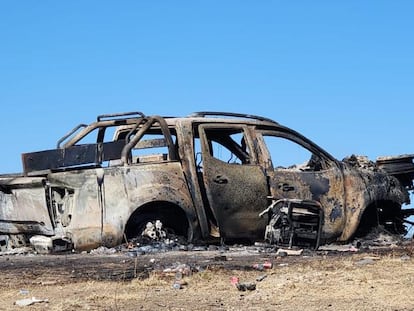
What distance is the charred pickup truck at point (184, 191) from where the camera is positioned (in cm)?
1007

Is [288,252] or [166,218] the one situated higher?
[166,218]

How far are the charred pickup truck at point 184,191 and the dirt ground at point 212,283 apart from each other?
3.62 feet

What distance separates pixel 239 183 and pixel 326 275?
367cm

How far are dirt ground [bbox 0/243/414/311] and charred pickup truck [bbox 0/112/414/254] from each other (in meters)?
1.10

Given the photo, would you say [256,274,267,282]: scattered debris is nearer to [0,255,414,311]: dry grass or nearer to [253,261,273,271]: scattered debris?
[0,255,414,311]: dry grass

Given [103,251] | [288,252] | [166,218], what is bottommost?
[288,252]

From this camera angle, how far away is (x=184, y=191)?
1034 cm

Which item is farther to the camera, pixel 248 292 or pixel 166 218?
pixel 166 218

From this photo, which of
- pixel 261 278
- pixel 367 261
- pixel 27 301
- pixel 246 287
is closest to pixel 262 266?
pixel 261 278

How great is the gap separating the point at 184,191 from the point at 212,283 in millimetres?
3425

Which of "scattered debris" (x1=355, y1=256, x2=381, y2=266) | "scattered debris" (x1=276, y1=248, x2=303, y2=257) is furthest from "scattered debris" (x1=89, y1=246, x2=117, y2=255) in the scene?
"scattered debris" (x1=355, y1=256, x2=381, y2=266)

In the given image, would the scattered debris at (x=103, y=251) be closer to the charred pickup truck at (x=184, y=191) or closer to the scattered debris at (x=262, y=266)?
the charred pickup truck at (x=184, y=191)

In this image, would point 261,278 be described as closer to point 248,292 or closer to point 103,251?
point 248,292

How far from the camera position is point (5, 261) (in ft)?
30.7
